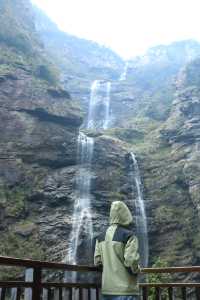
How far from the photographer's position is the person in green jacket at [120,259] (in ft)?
17.0

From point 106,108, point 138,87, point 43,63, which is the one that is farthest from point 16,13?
point 138,87

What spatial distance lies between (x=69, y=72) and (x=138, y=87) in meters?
9.50

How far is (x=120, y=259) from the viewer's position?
17.5 feet

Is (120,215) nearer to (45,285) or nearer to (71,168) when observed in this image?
(45,285)

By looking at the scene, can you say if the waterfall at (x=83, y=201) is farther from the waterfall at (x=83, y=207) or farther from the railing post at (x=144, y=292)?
the railing post at (x=144, y=292)

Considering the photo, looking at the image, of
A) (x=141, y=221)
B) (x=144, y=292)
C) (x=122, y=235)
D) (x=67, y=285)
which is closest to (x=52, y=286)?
(x=67, y=285)

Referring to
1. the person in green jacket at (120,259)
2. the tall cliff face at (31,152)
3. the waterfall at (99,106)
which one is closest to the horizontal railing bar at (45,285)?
the person in green jacket at (120,259)

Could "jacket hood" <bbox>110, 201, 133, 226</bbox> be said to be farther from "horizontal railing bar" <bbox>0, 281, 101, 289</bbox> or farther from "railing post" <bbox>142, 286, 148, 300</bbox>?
"railing post" <bbox>142, 286, 148, 300</bbox>

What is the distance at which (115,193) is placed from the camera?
2386 centimetres

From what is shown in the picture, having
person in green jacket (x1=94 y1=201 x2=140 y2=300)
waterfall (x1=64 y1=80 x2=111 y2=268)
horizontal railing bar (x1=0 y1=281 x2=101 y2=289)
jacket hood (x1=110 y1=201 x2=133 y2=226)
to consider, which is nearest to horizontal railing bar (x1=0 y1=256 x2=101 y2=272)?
horizontal railing bar (x1=0 y1=281 x2=101 y2=289)

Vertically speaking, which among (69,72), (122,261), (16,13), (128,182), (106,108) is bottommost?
(122,261)

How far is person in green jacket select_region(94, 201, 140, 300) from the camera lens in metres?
5.19

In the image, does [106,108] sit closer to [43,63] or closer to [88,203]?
[43,63]

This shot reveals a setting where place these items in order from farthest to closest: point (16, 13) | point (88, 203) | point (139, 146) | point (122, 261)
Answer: point (16, 13) → point (139, 146) → point (88, 203) → point (122, 261)
